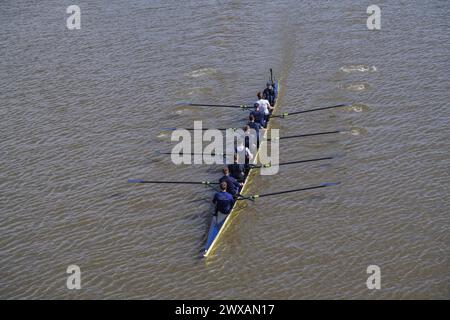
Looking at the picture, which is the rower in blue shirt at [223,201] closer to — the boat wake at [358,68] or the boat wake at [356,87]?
the boat wake at [356,87]

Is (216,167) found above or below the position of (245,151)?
below

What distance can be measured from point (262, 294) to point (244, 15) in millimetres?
21753

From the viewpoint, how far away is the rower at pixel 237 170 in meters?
19.6

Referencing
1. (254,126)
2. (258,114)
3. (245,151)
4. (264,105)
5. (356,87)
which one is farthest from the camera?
(356,87)

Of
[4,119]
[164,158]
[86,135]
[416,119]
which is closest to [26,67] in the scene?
[4,119]

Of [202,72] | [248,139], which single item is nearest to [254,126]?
[248,139]

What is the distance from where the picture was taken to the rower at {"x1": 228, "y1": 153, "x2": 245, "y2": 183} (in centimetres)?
1956

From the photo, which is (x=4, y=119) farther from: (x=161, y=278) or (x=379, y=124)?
(x=379, y=124)

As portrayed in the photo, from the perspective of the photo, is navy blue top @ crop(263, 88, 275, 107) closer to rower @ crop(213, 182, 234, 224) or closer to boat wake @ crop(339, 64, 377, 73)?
boat wake @ crop(339, 64, 377, 73)

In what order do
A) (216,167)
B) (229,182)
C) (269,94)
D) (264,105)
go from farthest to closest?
1. (269,94)
2. (264,105)
3. (216,167)
4. (229,182)

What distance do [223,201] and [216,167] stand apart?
11.5ft

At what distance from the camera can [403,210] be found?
1831 centimetres

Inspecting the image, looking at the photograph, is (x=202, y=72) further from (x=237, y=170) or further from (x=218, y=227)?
(x=218, y=227)

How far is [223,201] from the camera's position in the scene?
17.8 meters
